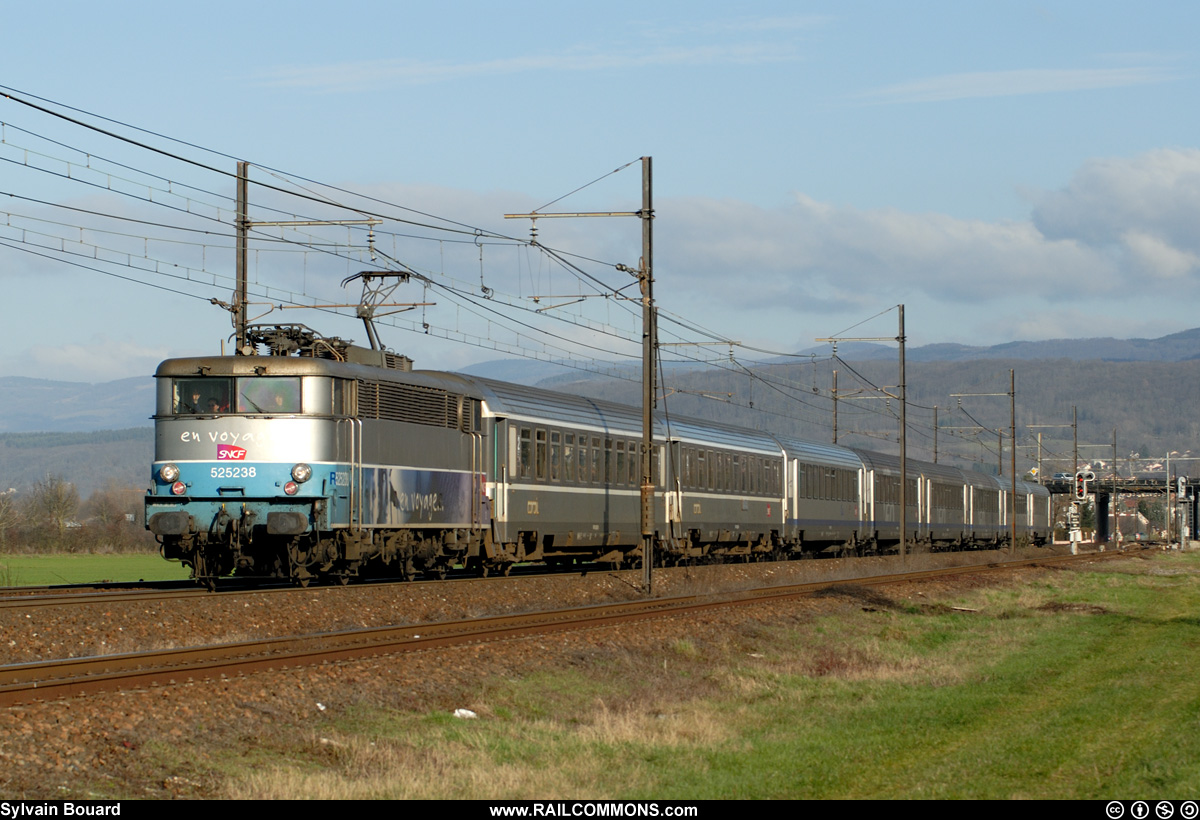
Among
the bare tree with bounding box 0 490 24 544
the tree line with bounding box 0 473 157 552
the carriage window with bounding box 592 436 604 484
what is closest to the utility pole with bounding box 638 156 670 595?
the carriage window with bounding box 592 436 604 484

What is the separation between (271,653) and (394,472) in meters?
9.19

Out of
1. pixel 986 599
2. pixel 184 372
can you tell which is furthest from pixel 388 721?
pixel 986 599

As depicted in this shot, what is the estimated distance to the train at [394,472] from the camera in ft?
81.8

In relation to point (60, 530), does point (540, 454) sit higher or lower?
higher

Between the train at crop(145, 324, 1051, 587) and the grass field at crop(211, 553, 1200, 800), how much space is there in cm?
716

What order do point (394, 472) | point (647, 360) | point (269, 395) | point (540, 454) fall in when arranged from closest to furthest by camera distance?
1. point (269, 395)
2. point (394, 472)
3. point (647, 360)
4. point (540, 454)

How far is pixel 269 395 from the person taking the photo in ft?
82.6

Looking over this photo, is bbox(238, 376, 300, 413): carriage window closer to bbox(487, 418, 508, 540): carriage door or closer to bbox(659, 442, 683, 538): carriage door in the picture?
bbox(487, 418, 508, 540): carriage door

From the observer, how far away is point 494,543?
31.5 metres

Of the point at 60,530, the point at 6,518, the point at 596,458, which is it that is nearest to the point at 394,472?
the point at 596,458

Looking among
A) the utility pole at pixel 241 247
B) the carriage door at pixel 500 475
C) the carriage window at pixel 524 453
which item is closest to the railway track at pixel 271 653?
the carriage door at pixel 500 475

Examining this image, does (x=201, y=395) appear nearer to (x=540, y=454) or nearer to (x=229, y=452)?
(x=229, y=452)

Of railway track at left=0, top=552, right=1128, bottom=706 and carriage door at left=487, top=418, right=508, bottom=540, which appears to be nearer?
railway track at left=0, top=552, right=1128, bottom=706

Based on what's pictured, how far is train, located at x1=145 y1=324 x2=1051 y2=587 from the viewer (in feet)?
81.8
